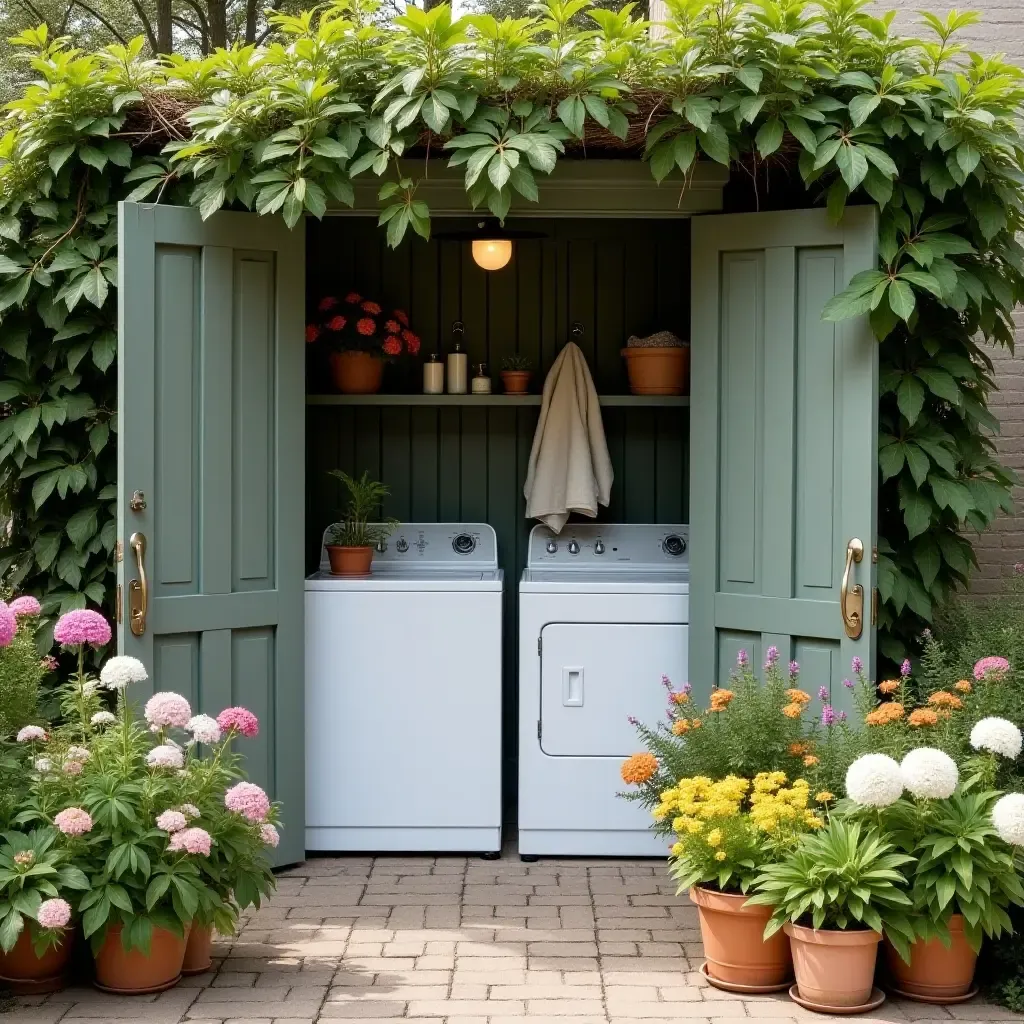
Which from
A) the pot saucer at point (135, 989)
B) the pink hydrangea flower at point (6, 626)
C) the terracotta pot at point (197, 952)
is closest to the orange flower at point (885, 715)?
the terracotta pot at point (197, 952)

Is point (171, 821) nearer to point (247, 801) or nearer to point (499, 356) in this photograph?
point (247, 801)

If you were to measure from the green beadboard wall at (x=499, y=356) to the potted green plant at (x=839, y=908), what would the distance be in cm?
231

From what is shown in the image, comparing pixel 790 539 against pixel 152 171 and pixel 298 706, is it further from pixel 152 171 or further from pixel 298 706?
pixel 152 171

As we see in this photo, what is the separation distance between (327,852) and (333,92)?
8.29 ft

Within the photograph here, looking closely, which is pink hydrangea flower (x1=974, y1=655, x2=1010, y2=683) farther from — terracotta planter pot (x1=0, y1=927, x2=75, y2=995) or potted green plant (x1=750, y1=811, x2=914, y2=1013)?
terracotta planter pot (x1=0, y1=927, x2=75, y2=995)

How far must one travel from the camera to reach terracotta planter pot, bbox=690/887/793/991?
3.38m

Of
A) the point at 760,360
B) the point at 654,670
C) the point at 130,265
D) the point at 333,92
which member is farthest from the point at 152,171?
the point at 654,670

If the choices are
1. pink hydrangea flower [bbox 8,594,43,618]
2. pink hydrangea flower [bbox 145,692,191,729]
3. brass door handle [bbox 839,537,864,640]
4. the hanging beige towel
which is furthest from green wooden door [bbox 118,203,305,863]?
brass door handle [bbox 839,537,864,640]

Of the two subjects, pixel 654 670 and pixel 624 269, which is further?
pixel 624 269

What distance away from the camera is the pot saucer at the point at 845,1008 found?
10.6 ft

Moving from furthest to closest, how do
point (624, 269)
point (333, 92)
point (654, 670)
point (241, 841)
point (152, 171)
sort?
point (624, 269) → point (654, 670) → point (152, 171) → point (333, 92) → point (241, 841)

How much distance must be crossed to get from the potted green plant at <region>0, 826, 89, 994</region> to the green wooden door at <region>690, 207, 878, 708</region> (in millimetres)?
2082

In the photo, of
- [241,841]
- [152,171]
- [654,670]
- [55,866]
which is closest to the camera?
[55,866]

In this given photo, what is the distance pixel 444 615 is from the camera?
4.62 m
